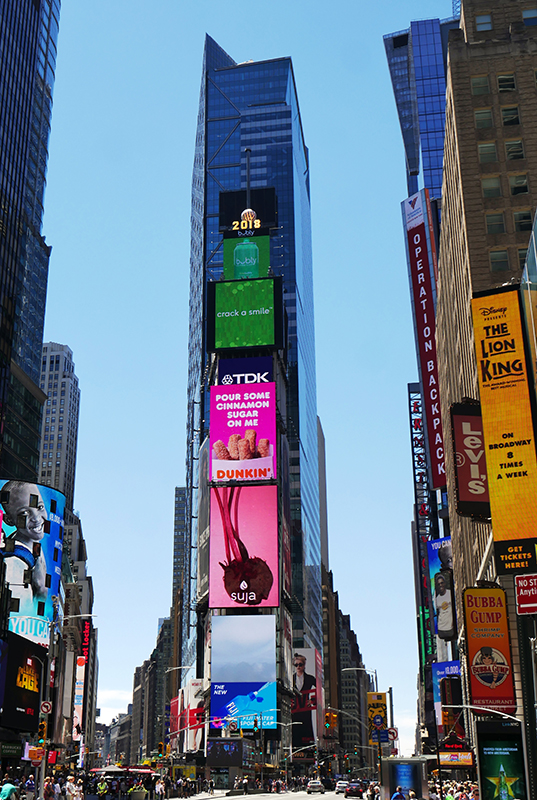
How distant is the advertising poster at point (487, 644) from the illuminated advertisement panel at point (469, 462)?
4.48 m

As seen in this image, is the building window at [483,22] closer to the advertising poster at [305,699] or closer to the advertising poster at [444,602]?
the advertising poster at [444,602]

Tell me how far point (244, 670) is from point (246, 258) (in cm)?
7280

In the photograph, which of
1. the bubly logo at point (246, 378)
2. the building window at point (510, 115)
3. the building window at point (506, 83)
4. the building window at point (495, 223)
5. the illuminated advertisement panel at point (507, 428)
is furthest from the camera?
the bubly logo at point (246, 378)

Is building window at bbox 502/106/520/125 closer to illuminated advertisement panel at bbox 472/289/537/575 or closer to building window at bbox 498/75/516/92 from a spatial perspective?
building window at bbox 498/75/516/92

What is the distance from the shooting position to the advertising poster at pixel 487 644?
46.5 m

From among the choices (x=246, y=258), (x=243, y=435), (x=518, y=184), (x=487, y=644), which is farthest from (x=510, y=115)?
(x=246, y=258)

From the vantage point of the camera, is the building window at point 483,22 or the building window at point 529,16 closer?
the building window at point 529,16

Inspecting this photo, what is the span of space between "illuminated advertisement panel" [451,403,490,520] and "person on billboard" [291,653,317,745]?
124 meters

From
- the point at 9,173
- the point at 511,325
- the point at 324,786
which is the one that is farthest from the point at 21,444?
the point at 511,325

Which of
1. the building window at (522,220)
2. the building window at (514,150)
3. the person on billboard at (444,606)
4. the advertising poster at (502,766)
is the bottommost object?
the advertising poster at (502,766)

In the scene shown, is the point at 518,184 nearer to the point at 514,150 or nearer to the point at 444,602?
the point at 514,150

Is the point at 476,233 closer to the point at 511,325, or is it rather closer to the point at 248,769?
the point at 511,325

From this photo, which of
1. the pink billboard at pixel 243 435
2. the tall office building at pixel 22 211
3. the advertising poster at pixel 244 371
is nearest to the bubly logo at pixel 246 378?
the advertising poster at pixel 244 371

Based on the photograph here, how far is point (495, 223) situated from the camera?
57969 mm
